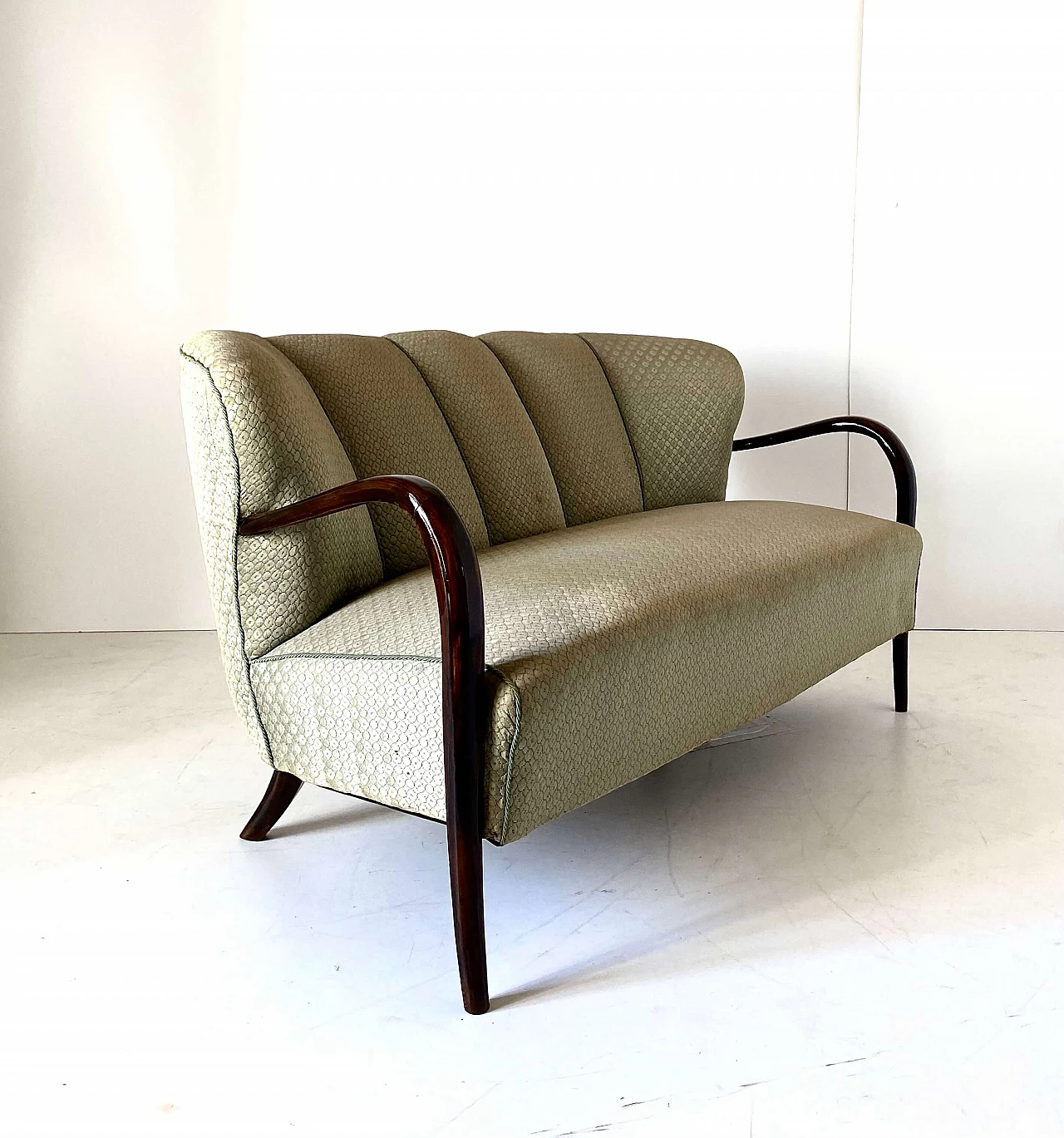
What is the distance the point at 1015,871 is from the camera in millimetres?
1707

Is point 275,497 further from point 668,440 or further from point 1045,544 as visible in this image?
point 1045,544

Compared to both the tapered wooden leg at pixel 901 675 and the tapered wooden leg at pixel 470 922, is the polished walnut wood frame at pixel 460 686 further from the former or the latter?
the tapered wooden leg at pixel 901 675

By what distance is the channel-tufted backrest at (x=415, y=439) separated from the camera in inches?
62.7

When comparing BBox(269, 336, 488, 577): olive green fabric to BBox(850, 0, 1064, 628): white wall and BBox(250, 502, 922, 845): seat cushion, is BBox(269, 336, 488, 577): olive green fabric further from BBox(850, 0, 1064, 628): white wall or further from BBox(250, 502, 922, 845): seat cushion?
BBox(850, 0, 1064, 628): white wall

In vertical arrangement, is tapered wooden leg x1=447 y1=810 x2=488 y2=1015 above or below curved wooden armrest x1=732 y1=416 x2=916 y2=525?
below

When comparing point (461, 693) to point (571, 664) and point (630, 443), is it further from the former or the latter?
point (630, 443)

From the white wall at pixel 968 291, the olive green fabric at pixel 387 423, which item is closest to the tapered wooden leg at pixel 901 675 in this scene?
the white wall at pixel 968 291

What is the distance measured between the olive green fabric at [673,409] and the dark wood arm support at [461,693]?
1.26m

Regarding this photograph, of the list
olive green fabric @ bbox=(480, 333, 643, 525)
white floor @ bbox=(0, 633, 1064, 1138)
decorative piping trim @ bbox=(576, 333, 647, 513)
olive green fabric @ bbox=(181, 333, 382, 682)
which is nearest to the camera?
white floor @ bbox=(0, 633, 1064, 1138)

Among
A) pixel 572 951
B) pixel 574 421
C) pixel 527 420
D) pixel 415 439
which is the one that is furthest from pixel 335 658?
pixel 574 421

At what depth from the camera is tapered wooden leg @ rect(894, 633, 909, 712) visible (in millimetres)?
2449

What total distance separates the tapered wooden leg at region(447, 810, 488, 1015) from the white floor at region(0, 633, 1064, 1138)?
1.4 inches

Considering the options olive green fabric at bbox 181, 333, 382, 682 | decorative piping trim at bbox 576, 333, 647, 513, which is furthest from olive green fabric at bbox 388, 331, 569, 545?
olive green fabric at bbox 181, 333, 382, 682

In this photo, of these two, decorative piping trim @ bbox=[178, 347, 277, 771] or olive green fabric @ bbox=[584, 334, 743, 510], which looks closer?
decorative piping trim @ bbox=[178, 347, 277, 771]
